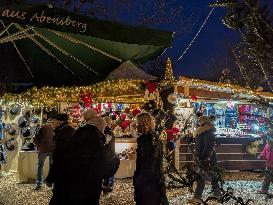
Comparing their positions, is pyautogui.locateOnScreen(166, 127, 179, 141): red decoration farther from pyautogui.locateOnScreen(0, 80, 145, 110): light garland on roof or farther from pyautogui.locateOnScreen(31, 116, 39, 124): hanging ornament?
pyautogui.locateOnScreen(31, 116, 39, 124): hanging ornament

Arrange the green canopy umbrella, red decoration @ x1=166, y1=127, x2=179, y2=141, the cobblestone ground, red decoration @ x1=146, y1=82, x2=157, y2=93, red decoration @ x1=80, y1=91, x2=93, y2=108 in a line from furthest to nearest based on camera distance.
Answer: red decoration @ x1=80, y1=91, x2=93, y2=108 < red decoration @ x1=166, y1=127, x2=179, y2=141 < red decoration @ x1=146, y1=82, x2=157, y2=93 < the cobblestone ground < the green canopy umbrella

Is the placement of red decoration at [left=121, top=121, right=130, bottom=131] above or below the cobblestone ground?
above

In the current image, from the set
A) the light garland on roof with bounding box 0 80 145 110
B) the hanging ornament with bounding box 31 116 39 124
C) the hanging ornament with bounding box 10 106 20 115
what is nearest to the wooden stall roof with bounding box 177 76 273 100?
the light garland on roof with bounding box 0 80 145 110

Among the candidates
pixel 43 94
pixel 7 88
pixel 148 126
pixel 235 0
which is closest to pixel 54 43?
pixel 7 88

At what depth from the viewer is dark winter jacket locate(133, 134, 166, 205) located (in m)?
6.79

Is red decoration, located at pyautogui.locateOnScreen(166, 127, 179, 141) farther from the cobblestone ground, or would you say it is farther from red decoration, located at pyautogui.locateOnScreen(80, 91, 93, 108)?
red decoration, located at pyautogui.locateOnScreen(80, 91, 93, 108)

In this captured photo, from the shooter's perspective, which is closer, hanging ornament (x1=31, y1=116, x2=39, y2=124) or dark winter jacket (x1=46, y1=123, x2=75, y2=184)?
dark winter jacket (x1=46, y1=123, x2=75, y2=184)

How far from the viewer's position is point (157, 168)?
6965 millimetres

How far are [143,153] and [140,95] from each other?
9.75 meters

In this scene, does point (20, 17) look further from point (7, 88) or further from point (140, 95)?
point (140, 95)

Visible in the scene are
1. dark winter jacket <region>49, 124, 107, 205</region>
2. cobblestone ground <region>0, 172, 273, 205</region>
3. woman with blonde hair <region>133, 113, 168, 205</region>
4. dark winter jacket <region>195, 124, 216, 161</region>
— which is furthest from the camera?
cobblestone ground <region>0, 172, 273, 205</region>

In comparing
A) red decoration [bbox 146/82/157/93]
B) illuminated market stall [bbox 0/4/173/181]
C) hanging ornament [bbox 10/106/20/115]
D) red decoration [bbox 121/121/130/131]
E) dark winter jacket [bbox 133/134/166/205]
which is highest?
red decoration [bbox 146/82/157/93]

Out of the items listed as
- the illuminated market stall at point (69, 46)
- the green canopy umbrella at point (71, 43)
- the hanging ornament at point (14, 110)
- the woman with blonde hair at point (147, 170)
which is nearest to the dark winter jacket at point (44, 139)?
the illuminated market stall at point (69, 46)

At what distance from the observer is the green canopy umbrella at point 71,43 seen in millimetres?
5047
